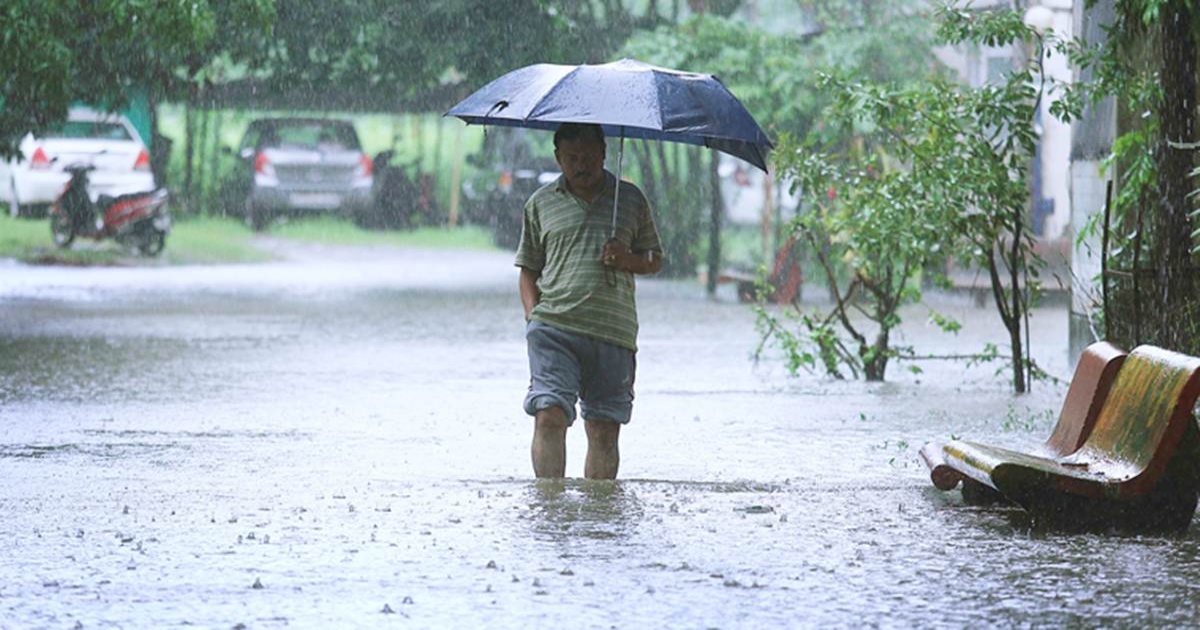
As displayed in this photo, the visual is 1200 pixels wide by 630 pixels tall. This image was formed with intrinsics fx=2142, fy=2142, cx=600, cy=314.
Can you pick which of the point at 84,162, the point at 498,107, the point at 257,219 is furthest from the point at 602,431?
the point at 257,219

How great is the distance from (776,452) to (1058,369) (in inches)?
198

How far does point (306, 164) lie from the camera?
33938 mm

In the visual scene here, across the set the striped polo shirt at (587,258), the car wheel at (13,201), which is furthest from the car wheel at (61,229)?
the striped polo shirt at (587,258)

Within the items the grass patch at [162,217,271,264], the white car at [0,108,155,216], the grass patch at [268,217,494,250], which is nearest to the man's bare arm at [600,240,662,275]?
the grass patch at [162,217,271,264]

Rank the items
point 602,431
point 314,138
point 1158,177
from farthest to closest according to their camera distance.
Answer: point 314,138 → point 1158,177 → point 602,431

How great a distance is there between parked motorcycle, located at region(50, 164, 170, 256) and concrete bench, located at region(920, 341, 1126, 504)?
74.3ft

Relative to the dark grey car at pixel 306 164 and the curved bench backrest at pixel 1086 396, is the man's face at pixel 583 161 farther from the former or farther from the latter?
the dark grey car at pixel 306 164

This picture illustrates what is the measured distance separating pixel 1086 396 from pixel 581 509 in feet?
6.24

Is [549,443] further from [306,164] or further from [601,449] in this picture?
[306,164]

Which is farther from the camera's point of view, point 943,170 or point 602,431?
point 943,170

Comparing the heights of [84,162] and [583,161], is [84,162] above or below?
below

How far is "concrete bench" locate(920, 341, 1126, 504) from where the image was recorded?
7.43 m

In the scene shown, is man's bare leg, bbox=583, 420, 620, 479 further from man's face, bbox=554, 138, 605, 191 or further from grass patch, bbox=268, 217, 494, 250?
grass patch, bbox=268, 217, 494, 250

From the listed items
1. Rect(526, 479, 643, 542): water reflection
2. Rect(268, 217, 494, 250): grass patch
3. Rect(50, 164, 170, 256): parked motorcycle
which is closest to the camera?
Rect(526, 479, 643, 542): water reflection
